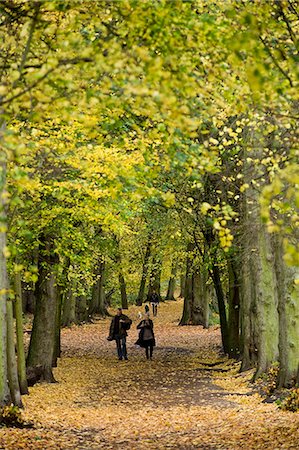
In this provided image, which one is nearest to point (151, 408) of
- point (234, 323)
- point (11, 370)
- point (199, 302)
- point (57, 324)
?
point (11, 370)

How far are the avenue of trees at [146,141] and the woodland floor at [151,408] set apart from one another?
3.47 feet

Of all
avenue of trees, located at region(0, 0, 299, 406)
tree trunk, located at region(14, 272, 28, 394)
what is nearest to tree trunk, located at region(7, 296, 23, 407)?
avenue of trees, located at region(0, 0, 299, 406)

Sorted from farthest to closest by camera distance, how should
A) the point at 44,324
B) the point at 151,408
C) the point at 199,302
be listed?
the point at 199,302 → the point at 44,324 → the point at 151,408

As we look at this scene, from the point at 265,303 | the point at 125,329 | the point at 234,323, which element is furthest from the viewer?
the point at 125,329

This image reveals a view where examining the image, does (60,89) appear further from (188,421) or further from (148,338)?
(148,338)

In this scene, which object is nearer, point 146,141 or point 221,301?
point 146,141

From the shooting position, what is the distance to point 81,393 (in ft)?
63.5

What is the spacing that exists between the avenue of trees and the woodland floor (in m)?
1.06

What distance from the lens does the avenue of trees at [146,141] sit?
253 inches

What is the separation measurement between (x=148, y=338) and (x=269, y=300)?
9.37 m

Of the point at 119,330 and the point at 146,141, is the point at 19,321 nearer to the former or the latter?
the point at 146,141

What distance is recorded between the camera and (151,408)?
1625cm

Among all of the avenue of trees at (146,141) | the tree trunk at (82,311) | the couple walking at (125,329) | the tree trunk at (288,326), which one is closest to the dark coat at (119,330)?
the couple walking at (125,329)

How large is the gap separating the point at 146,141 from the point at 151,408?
257 inches
